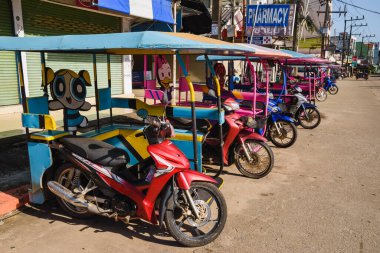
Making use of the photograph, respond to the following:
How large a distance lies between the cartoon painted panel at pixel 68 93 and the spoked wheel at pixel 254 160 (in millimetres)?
2556

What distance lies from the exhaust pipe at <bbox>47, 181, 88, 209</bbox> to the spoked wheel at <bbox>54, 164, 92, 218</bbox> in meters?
0.09

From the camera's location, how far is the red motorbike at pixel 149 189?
132 inches

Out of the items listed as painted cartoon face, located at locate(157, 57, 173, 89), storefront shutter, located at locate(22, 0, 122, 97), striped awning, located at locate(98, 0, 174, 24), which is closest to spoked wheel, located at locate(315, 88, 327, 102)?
striped awning, located at locate(98, 0, 174, 24)

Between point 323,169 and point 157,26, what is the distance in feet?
32.0

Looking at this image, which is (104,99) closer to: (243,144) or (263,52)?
(243,144)

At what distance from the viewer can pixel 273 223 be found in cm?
394

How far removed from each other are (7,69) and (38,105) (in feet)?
19.1

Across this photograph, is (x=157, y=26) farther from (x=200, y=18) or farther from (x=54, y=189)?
(x=54, y=189)

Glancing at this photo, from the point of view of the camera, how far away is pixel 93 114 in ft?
32.1

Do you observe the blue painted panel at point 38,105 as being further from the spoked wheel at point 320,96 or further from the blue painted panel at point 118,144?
the spoked wheel at point 320,96

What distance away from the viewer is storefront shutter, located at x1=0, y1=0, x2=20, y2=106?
8711 mm

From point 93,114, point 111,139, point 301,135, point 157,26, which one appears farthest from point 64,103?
point 157,26

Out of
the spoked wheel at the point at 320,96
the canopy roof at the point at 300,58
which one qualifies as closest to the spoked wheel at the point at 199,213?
the canopy roof at the point at 300,58

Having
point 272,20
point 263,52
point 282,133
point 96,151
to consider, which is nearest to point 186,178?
point 96,151
